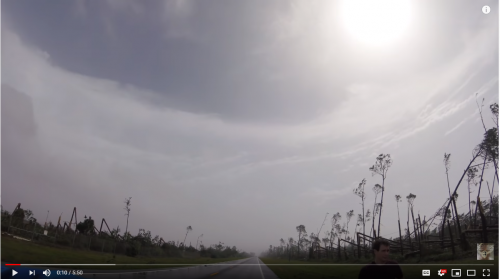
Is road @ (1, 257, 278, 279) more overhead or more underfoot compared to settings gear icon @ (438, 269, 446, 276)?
more underfoot

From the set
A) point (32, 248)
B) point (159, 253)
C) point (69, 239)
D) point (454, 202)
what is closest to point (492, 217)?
point (454, 202)

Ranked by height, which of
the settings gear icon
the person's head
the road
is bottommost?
the road

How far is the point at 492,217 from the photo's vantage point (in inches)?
308

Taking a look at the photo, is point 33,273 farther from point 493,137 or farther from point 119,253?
point 119,253

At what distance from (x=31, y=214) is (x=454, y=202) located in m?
12.9
